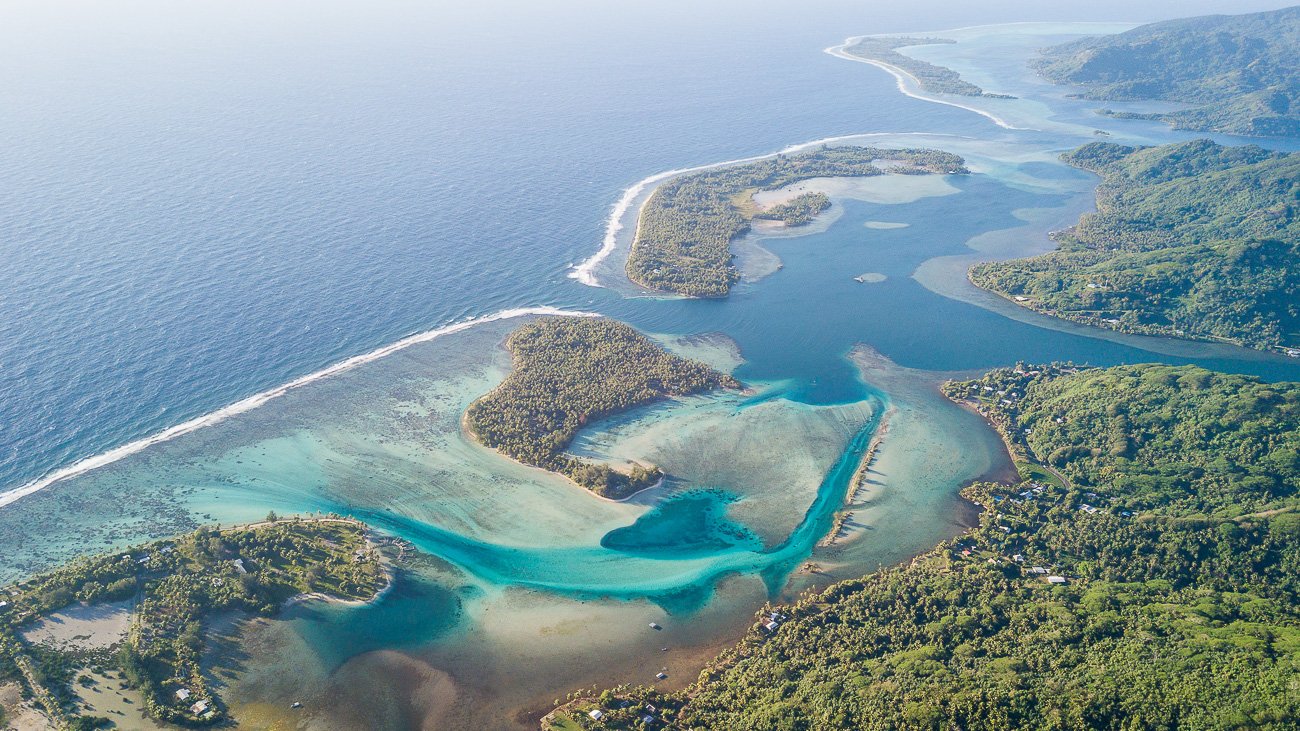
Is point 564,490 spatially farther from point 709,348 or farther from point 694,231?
point 694,231

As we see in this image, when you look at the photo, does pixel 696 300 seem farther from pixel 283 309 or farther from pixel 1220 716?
pixel 1220 716

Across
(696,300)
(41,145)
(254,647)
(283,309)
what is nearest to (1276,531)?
(696,300)

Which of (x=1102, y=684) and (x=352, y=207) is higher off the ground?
(x=352, y=207)

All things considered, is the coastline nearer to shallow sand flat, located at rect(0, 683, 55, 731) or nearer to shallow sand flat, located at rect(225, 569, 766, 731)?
shallow sand flat, located at rect(225, 569, 766, 731)

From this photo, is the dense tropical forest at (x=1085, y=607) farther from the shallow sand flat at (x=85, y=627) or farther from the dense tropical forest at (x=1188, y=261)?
the shallow sand flat at (x=85, y=627)

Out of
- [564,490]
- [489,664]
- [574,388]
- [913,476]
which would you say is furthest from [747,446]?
[489,664]

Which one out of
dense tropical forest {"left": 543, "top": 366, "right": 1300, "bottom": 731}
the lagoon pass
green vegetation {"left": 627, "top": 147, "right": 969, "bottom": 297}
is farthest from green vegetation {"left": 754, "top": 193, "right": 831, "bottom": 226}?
dense tropical forest {"left": 543, "top": 366, "right": 1300, "bottom": 731}

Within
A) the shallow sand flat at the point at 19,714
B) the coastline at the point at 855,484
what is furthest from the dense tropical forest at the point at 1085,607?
the shallow sand flat at the point at 19,714
